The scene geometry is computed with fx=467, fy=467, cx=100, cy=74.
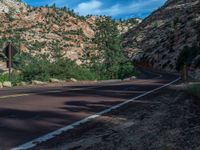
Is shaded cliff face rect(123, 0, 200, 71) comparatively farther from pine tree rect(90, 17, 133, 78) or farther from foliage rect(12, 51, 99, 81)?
foliage rect(12, 51, 99, 81)

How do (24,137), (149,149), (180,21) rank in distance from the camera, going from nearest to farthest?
(149,149), (24,137), (180,21)

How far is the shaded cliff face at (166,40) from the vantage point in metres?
104

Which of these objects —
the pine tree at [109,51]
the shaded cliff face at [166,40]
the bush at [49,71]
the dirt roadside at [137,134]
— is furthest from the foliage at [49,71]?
the shaded cliff face at [166,40]

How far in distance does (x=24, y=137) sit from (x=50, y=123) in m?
1.92

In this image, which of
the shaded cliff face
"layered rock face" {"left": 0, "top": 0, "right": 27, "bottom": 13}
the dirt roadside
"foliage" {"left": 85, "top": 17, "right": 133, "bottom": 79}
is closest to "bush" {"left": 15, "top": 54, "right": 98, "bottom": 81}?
"foliage" {"left": 85, "top": 17, "right": 133, "bottom": 79}

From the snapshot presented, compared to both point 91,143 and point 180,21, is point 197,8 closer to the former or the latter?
point 180,21

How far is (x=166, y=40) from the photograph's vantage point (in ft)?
394

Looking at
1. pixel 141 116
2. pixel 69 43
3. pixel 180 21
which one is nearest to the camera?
pixel 141 116

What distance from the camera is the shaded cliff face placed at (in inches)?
4080

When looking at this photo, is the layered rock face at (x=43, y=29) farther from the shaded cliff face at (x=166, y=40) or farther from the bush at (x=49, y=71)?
the bush at (x=49, y=71)

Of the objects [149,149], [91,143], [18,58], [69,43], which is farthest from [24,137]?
[69,43]

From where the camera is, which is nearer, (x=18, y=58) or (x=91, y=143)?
(x=91, y=143)

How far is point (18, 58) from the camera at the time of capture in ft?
241

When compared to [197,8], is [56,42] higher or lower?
lower
